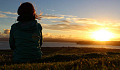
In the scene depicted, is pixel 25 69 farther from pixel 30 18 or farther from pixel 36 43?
pixel 30 18

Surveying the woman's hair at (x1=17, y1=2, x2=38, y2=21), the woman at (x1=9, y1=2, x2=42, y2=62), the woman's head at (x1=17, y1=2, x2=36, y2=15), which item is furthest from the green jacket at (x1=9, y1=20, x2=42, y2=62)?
the woman's head at (x1=17, y1=2, x2=36, y2=15)

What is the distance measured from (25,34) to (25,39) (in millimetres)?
209

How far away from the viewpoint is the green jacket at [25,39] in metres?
5.44

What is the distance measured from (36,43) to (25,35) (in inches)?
22.6

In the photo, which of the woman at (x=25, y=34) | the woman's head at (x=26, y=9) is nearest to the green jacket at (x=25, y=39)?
the woman at (x=25, y=34)

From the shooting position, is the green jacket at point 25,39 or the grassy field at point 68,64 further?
the green jacket at point 25,39

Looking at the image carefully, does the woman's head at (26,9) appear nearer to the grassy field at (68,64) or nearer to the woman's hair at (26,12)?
the woman's hair at (26,12)

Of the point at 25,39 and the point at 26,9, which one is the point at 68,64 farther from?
the point at 26,9

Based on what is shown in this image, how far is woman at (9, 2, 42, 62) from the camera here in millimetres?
5410

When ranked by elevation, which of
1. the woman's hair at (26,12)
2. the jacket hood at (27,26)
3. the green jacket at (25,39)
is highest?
the woman's hair at (26,12)

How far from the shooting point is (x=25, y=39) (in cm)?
548

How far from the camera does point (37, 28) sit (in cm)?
556

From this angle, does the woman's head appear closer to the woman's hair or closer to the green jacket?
the woman's hair

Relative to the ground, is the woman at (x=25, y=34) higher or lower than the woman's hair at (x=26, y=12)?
lower
